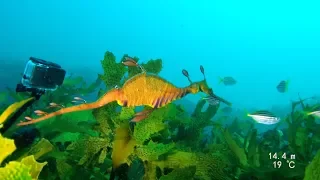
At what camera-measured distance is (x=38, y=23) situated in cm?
12812

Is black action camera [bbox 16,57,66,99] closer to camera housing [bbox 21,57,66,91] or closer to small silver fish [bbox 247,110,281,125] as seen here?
camera housing [bbox 21,57,66,91]

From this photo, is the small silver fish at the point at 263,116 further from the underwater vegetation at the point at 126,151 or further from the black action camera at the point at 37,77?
the black action camera at the point at 37,77

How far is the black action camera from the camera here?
1802 millimetres

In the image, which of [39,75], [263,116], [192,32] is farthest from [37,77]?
[192,32]

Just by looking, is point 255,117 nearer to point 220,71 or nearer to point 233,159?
point 233,159

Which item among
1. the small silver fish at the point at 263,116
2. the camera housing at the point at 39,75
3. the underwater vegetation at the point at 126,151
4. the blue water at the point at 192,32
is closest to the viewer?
the underwater vegetation at the point at 126,151

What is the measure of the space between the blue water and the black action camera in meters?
98.6

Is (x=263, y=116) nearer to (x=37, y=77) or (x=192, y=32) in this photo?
(x=37, y=77)

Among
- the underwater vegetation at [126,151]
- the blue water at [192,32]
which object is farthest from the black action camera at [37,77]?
the blue water at [192,32]

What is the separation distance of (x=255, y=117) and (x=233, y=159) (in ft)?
6.94

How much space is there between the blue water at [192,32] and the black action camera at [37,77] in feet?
324

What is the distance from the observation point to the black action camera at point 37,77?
5.91ft

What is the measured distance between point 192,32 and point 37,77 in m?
169

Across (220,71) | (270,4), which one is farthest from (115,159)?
(270,4)
